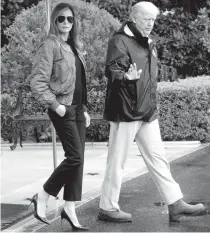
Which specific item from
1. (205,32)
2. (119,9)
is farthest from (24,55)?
(205,32)

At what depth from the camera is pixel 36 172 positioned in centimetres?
1009

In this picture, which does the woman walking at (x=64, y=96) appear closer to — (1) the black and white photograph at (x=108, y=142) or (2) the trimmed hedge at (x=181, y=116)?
(1) the black and white photograph at (x=108, y=142)

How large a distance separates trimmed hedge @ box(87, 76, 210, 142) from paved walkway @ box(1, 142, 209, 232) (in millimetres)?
321

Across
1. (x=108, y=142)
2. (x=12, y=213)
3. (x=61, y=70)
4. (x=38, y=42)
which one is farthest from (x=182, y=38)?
(x=61, y=70)

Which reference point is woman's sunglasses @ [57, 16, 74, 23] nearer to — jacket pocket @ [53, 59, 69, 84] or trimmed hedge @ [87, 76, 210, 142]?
jacket pocket @ [53, 59, 69, 84]

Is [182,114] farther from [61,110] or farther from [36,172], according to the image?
[61,110]

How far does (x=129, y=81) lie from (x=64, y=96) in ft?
1.92

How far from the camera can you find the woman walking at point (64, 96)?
6207 mm

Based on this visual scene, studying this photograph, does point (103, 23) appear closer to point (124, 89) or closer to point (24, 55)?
point (24, 55)

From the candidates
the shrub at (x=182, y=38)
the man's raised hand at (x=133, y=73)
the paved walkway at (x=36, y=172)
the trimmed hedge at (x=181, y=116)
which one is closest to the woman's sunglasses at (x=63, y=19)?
the man's raised hand at (x=133, y=73)

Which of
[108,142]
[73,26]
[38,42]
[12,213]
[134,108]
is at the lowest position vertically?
[12,213]

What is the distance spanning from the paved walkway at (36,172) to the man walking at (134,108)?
0.81 m

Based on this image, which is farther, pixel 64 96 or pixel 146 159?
pixel 146 159

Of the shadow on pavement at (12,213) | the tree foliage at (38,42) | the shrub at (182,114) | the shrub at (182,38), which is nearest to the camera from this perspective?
the shadow on pavement at (12,213)
